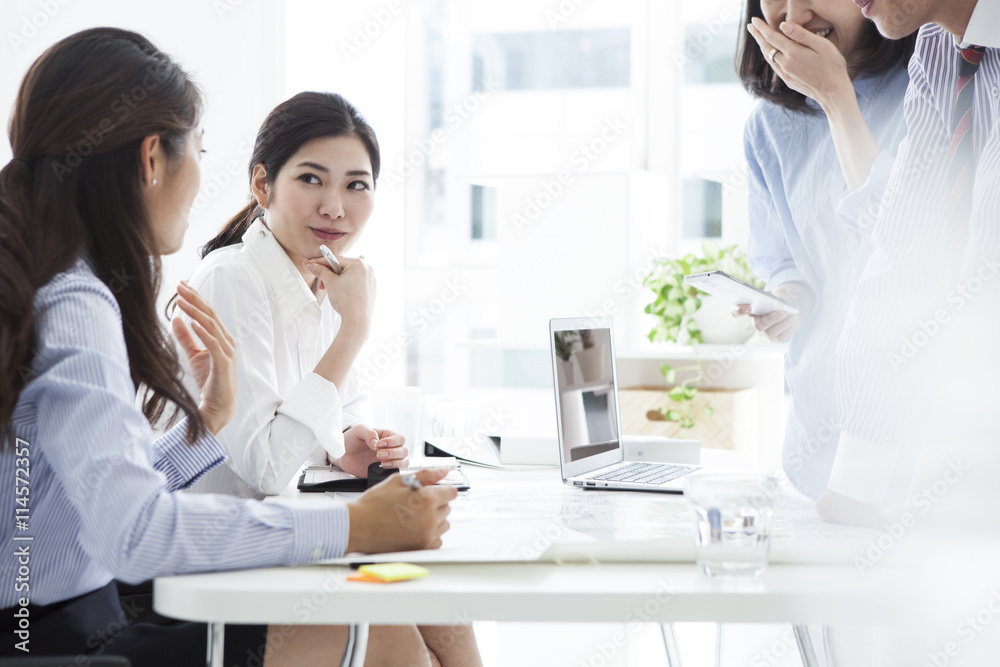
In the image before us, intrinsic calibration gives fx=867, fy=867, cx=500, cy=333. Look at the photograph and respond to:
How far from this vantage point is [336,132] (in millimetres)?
1845

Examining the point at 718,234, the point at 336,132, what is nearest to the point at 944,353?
the point at 336,132

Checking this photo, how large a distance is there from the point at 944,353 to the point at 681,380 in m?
1.85

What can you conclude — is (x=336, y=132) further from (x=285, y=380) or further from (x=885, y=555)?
(x=885, y=555)

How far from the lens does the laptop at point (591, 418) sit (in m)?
1.39

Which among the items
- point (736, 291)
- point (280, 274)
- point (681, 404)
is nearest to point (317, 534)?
point (736, 291)

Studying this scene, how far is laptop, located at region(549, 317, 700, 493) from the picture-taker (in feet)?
4.57

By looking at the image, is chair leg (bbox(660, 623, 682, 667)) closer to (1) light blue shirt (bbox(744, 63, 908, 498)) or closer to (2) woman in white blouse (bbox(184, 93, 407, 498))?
(1) light blue shirt (bbox(744, 63, 908, 498))

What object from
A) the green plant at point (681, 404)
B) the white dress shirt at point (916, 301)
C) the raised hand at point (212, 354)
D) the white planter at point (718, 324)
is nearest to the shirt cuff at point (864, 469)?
the white dress shirt at point (916, 301)

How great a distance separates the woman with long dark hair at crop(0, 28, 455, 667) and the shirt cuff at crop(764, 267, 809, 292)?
964 mm

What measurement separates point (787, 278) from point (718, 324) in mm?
1085

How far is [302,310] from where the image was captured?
1722 mm

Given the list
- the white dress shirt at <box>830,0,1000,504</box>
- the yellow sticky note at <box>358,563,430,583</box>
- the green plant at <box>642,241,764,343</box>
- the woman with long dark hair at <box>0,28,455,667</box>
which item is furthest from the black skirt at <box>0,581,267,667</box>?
the green plant at <box>642,241,764,343</box>

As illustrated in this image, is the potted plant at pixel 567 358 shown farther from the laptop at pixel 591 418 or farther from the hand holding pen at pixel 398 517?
the hand holding pen at pixel 398 517

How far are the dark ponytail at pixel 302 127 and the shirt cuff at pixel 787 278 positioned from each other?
35.5 inches
